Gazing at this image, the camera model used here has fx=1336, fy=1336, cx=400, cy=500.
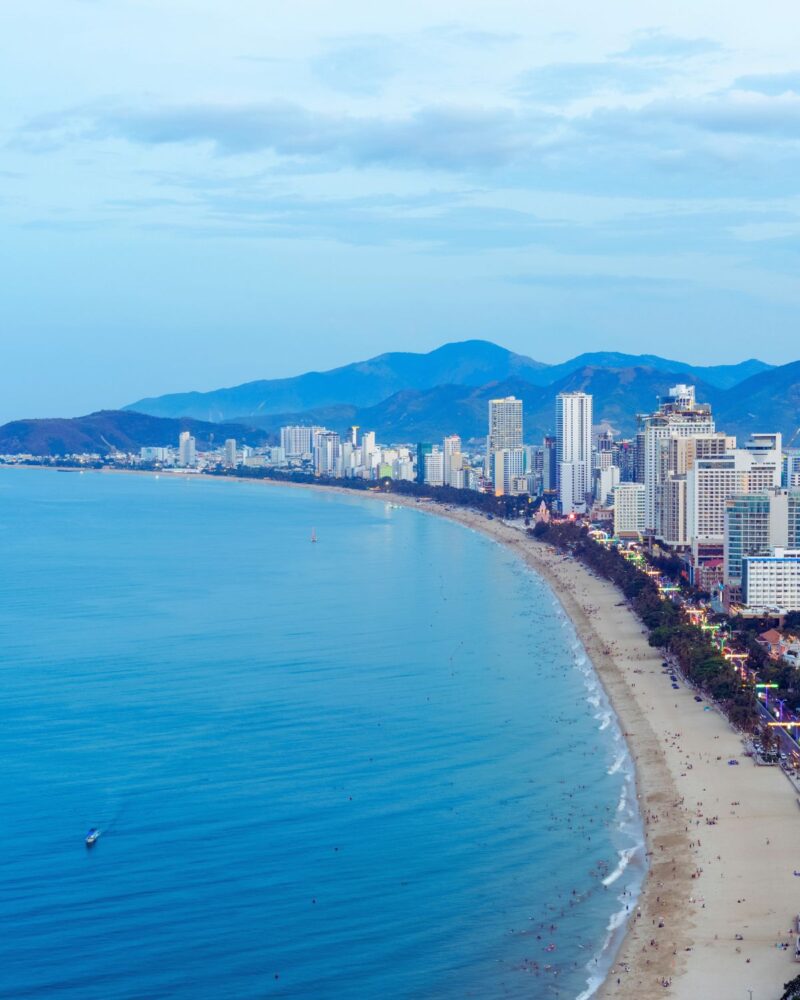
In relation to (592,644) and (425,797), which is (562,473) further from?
(425,797)

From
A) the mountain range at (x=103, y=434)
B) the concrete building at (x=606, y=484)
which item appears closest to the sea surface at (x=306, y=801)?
the concrete building at (x=606, y=484)

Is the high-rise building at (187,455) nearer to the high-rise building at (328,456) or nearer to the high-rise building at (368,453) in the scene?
the high-rise building at (328,456)

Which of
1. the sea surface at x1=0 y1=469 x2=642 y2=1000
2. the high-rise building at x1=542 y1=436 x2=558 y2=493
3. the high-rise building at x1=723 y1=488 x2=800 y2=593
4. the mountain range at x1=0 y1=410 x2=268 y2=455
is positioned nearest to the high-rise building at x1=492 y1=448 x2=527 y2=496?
the high-rise building at x1=542 y1=436 x2=558 y2=493

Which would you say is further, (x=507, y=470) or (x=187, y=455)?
(x=187, y=455)

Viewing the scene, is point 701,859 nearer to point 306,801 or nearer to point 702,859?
point 702,859

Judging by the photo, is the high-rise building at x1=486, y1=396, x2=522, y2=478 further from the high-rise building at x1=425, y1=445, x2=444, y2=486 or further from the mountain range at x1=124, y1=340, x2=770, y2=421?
the mountain range at x1=124, y1=340, x2=770, y2=421

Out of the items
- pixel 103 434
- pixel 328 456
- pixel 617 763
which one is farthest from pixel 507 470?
pixel 103 434
